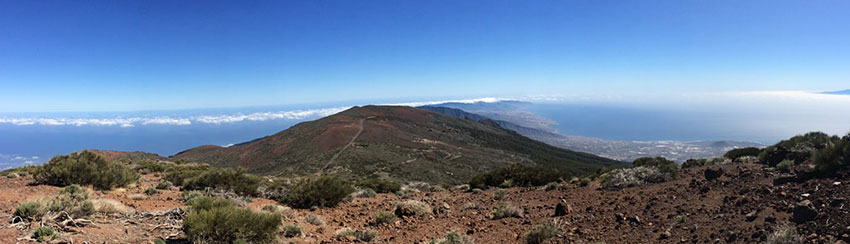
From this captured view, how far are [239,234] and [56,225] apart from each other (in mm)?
2330

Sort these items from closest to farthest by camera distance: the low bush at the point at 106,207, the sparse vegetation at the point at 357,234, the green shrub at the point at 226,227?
the green shrub at the point at 226,227, the low bush at the point at 106,207, the sparse vegetation at the point at 357,234

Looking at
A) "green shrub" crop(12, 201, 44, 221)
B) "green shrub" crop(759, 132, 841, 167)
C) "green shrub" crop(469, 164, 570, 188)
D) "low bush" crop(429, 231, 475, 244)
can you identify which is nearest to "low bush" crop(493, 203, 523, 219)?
"low bush" crop(429, 231, 475, 244)

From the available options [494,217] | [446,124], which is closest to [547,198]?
[494,217]

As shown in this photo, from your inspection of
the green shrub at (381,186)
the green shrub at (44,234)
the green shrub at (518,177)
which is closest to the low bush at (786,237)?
the green shrub at (518,177)

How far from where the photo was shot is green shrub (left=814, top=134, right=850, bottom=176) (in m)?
6.86

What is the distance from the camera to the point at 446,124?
6962cm

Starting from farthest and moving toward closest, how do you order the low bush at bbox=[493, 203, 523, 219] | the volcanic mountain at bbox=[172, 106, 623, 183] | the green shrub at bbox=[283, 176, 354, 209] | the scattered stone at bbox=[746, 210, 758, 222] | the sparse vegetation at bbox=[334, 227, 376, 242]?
the volcanic mountain at bbox=[172, 106, 623, 183]
the green shrub at bbox=[283, 176, 354, 209]
the low bush at bbox=[493, 203, 523, 219]
the sparse vegetation at bbox=[334, 227, 376, 242]
the scattered stone at bbox=[746, 210, 758, 222]

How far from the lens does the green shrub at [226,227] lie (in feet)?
14.9

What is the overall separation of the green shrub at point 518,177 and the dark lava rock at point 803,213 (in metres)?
7.82

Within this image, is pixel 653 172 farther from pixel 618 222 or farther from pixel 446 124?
pixel 446 124

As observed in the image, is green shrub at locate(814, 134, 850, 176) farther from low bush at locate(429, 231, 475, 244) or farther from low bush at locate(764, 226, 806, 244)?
low bush at locate(429, 231, 475, 244)

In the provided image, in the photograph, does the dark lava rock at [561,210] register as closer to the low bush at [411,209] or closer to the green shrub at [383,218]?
the low bush at [411,209]

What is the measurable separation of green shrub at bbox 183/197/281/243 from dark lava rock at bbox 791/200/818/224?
779 cm

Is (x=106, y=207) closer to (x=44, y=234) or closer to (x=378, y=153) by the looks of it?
(x=44, y=234)
